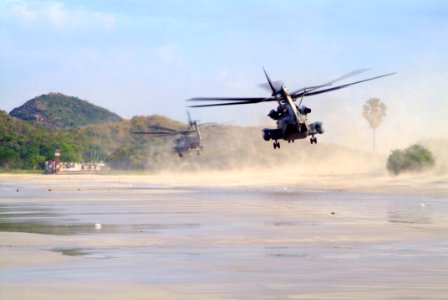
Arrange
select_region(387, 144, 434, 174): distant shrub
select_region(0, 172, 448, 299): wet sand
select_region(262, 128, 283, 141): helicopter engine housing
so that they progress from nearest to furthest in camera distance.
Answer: select_region(0, 172, 448, 299): wet sand < select_region(262, 128, 283, 141): helicopter engine housing < select_region(387, 144, 434, 174): distant shrub

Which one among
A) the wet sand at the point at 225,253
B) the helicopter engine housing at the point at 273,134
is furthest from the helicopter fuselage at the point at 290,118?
the wet sand at the point at 225,253

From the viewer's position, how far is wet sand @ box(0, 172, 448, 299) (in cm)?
2034

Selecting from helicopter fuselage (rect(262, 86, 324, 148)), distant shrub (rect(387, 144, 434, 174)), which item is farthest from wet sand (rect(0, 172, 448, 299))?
distant shrub (rect(387, 144, 434, 174))

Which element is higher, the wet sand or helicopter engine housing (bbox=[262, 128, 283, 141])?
helicopter engine housing (bbox=[262, 128, 283, 141])

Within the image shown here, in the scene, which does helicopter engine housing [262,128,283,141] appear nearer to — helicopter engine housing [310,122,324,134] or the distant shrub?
helicopter engine housing [310,122,324,134]

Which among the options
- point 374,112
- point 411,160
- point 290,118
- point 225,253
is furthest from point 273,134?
point 374,112

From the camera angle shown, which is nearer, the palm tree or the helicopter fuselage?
the helicopter fuselage

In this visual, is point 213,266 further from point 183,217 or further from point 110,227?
point 183,217

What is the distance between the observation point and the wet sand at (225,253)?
66.7 ft

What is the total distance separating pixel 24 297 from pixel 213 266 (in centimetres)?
597

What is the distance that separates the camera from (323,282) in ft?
69.5

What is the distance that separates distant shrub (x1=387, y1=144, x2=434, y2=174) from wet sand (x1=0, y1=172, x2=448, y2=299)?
171 feet

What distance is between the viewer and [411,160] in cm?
10262

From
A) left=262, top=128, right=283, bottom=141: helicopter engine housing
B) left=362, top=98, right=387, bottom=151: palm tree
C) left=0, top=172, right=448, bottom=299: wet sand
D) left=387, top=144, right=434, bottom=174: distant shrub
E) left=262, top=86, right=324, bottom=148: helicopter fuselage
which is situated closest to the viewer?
left=0, top=172, right=448, bottom=299: wet sand
